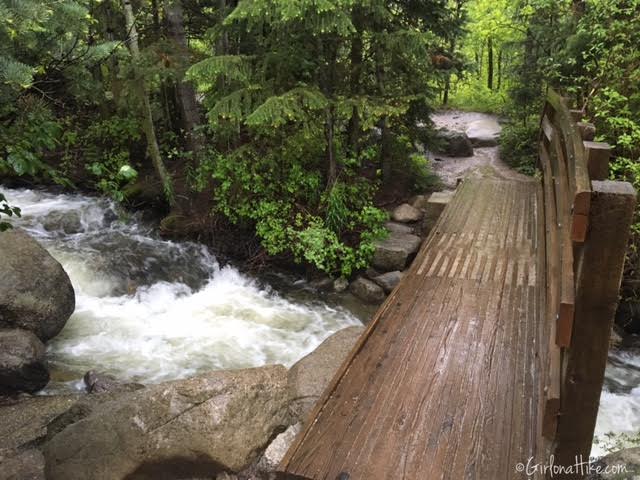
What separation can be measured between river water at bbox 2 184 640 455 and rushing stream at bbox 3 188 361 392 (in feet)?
0.05

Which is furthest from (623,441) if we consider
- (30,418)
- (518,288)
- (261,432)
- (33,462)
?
(30,418)

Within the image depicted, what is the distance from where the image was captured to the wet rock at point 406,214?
10.4 meters

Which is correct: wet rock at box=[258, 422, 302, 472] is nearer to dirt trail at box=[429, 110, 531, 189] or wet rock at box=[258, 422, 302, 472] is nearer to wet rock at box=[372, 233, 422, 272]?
wet rock at box=[372, 233, 422, 272]

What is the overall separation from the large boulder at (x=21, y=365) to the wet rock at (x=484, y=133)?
14643mm

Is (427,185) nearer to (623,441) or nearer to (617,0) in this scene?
(617,0)

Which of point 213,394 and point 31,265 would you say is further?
point 31,265

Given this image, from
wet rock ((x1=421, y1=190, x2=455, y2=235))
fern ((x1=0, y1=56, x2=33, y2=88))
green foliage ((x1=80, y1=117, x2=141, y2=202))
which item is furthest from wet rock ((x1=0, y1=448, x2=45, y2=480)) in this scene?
green foliage ((x1=80, y1=117, x2=141, y2=202))

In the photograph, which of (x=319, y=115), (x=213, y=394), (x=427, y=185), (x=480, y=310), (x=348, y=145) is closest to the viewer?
(x=213, y=394)

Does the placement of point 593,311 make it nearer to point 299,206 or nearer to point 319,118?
Answer: point 319,118

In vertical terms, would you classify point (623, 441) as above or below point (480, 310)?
below

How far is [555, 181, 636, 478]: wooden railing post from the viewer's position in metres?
2.59

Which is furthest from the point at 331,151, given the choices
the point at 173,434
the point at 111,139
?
the point at 111,139

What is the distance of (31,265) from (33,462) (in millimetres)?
→ 3717

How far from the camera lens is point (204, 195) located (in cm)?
1155
